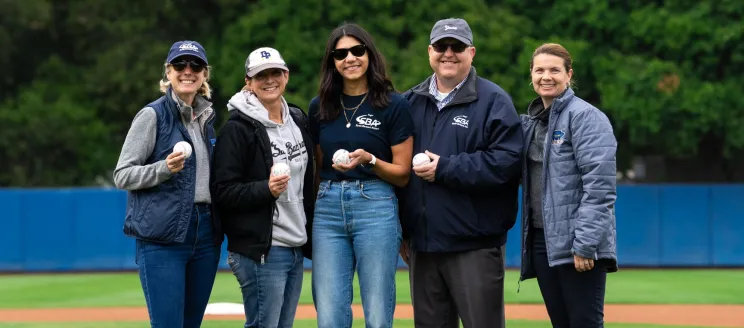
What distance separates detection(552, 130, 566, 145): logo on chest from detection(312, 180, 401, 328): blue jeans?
917 mm

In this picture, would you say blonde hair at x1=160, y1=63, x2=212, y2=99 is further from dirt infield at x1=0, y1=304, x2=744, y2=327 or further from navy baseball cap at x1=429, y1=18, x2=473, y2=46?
dirt infield at x1=0, y1=304, x2=744, y2=327

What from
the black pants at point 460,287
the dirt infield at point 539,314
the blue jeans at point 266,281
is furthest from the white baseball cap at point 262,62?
the dirt infield at point 539,314

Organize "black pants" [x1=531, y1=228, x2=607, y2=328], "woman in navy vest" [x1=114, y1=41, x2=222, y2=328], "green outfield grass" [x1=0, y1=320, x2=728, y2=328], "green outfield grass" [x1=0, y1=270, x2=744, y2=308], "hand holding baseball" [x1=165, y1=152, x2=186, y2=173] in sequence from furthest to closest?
"green outfield grass" [x1=0, y1=270, x2=744, y2=308], "green outfield grass" [x1=0, y1=320, x2=728, y2=328], "black pants" [x1=531, y1=228, x2=607, y2=328], "woman in navy vest" [x1=114, y1=41, x2=222, y2=328], "hand holding baseball" [x1=165, y1=152, x2=186, y2=173]

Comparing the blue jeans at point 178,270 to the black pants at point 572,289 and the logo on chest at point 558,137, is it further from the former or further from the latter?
the logo on chest at point 558,137

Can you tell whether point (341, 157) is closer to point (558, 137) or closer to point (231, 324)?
point (558, 137)

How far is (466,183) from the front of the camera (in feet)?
19.0

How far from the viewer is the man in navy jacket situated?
19.3 feet

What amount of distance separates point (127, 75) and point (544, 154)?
68.8 ft

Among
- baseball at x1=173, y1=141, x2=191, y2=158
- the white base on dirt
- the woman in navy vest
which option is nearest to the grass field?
the white base on dirt

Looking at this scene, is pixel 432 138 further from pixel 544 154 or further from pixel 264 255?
pixel 264 255

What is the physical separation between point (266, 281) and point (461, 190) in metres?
1.15

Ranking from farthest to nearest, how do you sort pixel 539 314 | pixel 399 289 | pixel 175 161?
1. pixel 399 289
2. pixel 539 314
3. pixel 175 161

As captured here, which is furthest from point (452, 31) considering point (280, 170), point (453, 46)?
point (280, 170)

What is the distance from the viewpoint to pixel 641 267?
20484mm
